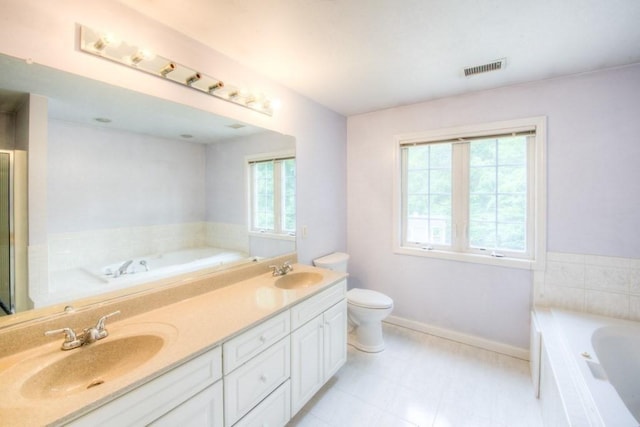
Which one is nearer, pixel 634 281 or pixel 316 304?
pixel 316 304

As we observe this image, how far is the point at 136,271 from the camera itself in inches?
55.9

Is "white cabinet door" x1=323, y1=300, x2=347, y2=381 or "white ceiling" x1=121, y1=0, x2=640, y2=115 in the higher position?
"white ceiling" x1=121, y1=0, x2=640, y2=115

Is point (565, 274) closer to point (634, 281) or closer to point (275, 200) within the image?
point (634, 281)

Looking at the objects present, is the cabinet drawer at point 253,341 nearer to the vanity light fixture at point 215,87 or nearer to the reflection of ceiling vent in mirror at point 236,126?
the reflection of ceiling vent in mirror at point 236,126

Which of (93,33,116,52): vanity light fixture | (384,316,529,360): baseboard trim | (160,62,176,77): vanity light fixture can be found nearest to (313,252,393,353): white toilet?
(384,316,529,360): baseboard trim

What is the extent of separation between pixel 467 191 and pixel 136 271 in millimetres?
2673

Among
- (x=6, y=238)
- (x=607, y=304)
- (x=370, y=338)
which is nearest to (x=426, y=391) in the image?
(x=370, y=338)

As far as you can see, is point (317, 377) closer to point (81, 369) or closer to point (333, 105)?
point (81, 369)

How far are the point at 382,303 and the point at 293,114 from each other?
72.5 inches

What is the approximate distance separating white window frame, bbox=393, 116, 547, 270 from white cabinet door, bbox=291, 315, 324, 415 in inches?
Answer: 56.7

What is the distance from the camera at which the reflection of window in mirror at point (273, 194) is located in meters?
2.07

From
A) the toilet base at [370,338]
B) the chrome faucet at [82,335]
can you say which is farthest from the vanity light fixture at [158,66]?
the toilet base at [370,338]

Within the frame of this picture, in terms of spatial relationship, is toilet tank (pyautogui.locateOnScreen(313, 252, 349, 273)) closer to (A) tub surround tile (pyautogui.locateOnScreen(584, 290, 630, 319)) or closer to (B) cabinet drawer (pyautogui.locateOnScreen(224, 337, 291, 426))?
(B) cabinet drawer (pyautogui.locateOnScreen(224, 337, 291, 426))

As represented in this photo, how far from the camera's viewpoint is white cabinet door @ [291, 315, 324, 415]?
62.9 inches
